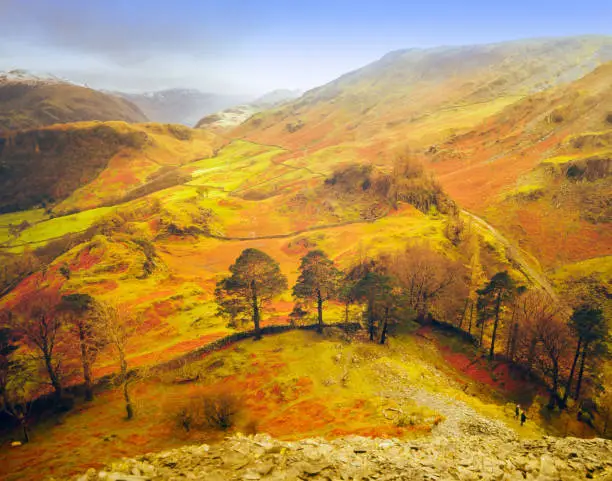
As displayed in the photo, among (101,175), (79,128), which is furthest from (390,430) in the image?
(79,128)

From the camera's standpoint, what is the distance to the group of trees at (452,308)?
32625 millimetres

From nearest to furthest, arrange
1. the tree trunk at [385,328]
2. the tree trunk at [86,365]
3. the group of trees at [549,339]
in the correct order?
the tree trunk at [86,365]
the group of trees at [549,339]
the tree trunk at [385,328]

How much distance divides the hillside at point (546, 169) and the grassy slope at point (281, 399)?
4551 centimetres

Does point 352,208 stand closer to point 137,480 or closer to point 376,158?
point 376,158

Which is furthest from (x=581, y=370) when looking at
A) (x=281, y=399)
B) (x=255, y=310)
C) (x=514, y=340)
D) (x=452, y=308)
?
(x=255, y=310)

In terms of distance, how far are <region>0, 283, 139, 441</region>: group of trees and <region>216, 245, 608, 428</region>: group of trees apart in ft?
38.2

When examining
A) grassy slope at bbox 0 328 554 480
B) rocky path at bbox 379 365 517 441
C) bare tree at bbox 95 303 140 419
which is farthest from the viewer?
bare tree at bbox 95 303 140 419

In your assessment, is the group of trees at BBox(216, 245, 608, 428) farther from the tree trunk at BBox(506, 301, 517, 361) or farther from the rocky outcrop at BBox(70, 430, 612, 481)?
the rocky outcrop at BBox(70, 430, 612, 481)

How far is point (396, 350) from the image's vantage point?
37.2 m

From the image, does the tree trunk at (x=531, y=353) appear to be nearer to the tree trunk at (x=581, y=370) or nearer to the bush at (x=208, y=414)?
the tree trunk at (x=581, y=370)

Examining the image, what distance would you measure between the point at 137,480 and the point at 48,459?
488 inches

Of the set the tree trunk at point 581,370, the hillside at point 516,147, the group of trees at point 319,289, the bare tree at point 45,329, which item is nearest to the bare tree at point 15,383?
the bare tree at point 45,329

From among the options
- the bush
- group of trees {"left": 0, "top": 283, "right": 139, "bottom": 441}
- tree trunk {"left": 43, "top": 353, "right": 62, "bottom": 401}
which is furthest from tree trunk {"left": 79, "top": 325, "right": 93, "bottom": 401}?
the bush

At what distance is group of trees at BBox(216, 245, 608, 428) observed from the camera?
107 ft
